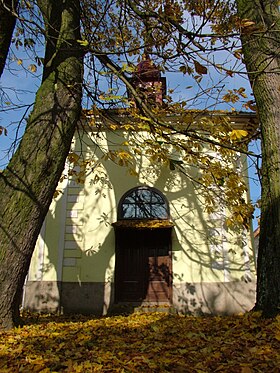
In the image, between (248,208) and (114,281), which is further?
(114,281)

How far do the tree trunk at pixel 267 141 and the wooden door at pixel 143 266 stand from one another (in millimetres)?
4841

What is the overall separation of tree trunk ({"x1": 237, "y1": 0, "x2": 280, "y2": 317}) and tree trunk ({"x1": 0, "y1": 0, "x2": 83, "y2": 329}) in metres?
2.50

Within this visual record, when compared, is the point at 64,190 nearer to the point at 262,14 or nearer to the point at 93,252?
the point at 93,252

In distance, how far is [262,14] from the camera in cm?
543

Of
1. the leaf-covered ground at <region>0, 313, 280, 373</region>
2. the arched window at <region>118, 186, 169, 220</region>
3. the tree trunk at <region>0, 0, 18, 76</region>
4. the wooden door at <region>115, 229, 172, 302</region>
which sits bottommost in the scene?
the leaf-covered ground at <region>0, 313, 280, 373</region>

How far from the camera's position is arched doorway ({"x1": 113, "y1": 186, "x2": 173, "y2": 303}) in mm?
9062

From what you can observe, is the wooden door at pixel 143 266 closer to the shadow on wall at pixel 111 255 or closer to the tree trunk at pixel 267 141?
the shadow on wall at pixel 111 255

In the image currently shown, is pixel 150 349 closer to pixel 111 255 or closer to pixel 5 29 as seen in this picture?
pixel 5 29

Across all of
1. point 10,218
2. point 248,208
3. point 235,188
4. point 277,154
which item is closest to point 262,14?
point 277,154

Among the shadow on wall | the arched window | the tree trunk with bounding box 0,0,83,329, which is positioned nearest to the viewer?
the tree trunk with bounding box 0,0,83,329

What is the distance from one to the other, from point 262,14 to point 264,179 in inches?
109

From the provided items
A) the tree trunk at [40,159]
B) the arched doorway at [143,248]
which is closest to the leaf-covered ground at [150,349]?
the tree trunk at [40,159]

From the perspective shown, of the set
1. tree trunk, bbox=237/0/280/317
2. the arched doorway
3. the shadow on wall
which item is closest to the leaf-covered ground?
tree trunk, bbox=237/0/280/317

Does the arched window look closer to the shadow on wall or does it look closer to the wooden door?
the shadow on wall
